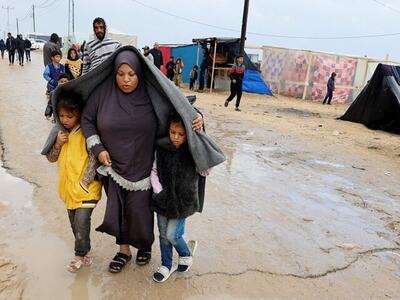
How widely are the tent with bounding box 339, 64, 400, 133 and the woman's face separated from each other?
10.8 m

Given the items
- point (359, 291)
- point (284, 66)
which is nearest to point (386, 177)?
point (359, 291)

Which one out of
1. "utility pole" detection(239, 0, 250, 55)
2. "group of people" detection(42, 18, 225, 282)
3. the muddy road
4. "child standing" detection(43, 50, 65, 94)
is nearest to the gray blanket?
"group of people" detection(42, 18, 225, 282)

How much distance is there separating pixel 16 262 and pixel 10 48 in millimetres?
22711

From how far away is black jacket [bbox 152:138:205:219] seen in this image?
270cm

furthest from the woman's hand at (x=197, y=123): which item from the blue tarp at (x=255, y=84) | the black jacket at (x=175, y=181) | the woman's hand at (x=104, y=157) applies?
the blue tarp at (x=255, y=84)

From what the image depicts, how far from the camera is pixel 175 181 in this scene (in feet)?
8.93

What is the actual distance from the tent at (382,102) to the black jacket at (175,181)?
10.5 metres

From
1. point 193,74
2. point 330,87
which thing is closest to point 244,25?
point 193,74

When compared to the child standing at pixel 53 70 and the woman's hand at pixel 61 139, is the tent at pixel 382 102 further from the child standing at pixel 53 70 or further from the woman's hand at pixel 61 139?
the woman's hand at pixel 61 139

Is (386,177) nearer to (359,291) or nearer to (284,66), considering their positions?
(359,291)

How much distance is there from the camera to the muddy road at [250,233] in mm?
2945

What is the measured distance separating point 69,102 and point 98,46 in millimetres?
2309

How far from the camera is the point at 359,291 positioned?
3076mm

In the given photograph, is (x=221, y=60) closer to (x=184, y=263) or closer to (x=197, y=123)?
(x=184, y=263)
